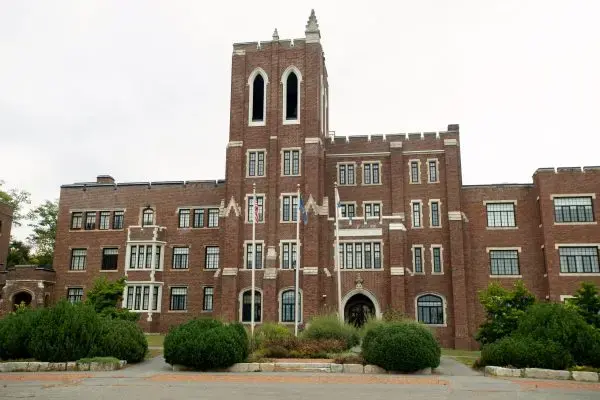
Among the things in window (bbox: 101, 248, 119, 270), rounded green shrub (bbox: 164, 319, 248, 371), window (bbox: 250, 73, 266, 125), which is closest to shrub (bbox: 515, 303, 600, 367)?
rounded green shrub (bbox: 164, 319, 248, 371)

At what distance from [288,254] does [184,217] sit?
11.1m

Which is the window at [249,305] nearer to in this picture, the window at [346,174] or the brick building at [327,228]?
the brick building at [327,228]

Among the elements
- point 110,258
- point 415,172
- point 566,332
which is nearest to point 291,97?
point 415,172

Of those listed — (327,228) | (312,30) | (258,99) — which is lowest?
(327,228)

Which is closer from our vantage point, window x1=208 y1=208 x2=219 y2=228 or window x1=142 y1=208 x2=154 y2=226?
window x1=208 y1=208 x2=219 y2=228

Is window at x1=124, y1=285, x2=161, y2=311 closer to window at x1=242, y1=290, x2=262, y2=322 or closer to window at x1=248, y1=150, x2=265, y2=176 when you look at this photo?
window at x1=242, y1=290, x2=262, y2=322

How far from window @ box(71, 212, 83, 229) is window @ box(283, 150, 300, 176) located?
18429 mm

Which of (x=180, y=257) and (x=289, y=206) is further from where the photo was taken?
(x=180, y=257)

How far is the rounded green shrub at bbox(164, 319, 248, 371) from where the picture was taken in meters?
20.5

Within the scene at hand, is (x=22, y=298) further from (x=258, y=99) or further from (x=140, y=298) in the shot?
(x=258, y=99)

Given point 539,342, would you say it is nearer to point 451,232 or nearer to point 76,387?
point 76,387

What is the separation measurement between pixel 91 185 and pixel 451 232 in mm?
28745

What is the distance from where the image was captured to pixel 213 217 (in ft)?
146

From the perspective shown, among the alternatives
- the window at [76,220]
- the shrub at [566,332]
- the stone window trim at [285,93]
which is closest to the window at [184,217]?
the window at [76,220]
